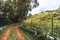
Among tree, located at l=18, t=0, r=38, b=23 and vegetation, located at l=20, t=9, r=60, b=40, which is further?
tree, located at l=18, t=0, r=38, b=23

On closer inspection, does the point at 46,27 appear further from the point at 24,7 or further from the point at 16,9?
the point at 16,9

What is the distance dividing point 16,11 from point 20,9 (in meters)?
3.79

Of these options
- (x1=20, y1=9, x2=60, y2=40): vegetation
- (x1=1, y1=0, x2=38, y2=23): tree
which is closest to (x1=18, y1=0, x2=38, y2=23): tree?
(x1=1, y1=0, x2=38, y2=23): tree

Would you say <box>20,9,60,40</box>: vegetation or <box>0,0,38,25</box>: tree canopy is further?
<box>0,0,38,25</box>: tree canopy

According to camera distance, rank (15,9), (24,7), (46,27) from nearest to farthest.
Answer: (46,27) → (24,7) → (15,9)

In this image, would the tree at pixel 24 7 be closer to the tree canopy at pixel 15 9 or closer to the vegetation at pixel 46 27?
the tree canopy at pixel 15 9

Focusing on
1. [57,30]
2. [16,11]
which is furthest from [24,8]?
[57,30]

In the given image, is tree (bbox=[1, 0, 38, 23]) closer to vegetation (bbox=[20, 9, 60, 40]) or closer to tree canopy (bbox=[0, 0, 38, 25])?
tree canopy (bbox=[0, 0, 38, 25])

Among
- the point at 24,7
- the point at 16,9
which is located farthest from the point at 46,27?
the point at 16,9

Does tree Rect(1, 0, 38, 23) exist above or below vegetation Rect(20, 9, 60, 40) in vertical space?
below

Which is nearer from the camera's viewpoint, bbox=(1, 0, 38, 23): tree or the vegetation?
the vegetation

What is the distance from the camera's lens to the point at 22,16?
40.5 meters

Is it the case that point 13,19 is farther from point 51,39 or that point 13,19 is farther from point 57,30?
point 51,39

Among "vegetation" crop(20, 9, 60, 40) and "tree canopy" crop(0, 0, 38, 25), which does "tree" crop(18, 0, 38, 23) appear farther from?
"vegetation" crop(20, 9, 60, 40)
